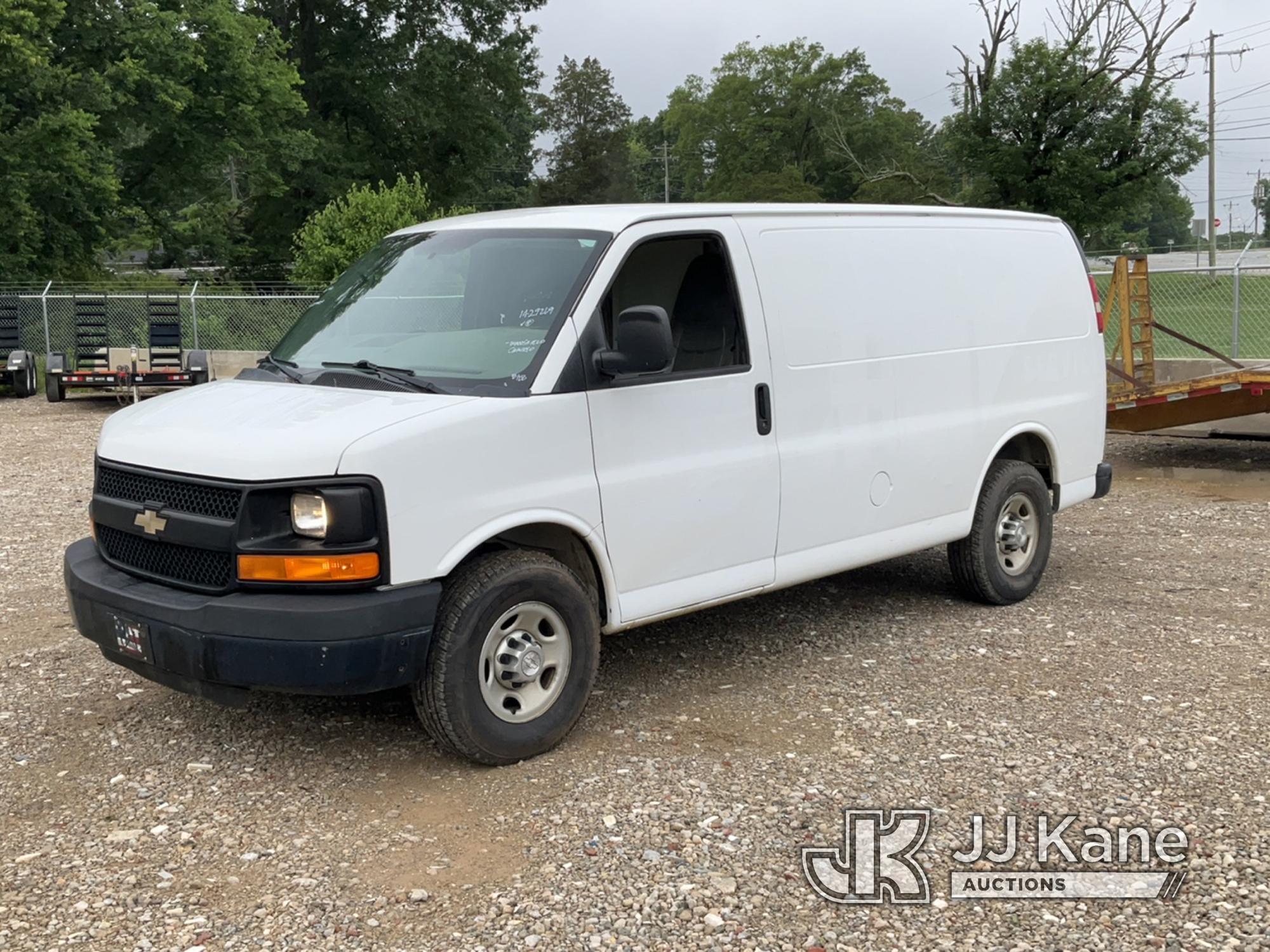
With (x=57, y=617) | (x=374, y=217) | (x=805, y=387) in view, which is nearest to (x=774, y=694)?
(x=805, y=387)

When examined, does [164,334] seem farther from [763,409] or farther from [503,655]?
[503,655]

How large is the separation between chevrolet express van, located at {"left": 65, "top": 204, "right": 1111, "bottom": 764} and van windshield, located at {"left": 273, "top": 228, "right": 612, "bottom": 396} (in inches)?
0.6

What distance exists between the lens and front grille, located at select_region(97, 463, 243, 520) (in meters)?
4.47

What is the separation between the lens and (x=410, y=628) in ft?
14.6

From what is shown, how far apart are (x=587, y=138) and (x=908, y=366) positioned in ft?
322

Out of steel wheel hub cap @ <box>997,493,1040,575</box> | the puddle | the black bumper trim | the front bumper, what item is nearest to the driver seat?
the front bumper

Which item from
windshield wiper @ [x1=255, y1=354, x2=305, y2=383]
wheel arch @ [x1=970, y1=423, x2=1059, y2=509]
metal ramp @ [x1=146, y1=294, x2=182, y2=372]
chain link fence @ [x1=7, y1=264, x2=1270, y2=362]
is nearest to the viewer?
windshield wiper @ [x1=255, y1=354, x2=305, y2=383]

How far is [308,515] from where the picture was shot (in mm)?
4367

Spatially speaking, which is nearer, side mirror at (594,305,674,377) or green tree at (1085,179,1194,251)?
side mirror at (594,305,674,377)

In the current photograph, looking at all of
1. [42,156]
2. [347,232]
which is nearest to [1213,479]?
[347,232]

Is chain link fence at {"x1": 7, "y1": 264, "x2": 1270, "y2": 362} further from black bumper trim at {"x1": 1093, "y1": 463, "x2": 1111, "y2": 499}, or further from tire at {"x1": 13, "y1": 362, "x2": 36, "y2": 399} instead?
black bumper trim at {"x1": 1093, "y1": 463, "x2": 1111, "y2": 499}

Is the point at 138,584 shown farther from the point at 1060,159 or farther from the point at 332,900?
the point at 1060,159

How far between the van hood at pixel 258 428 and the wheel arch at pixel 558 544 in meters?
0.49

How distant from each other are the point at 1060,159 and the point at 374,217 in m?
18.1
